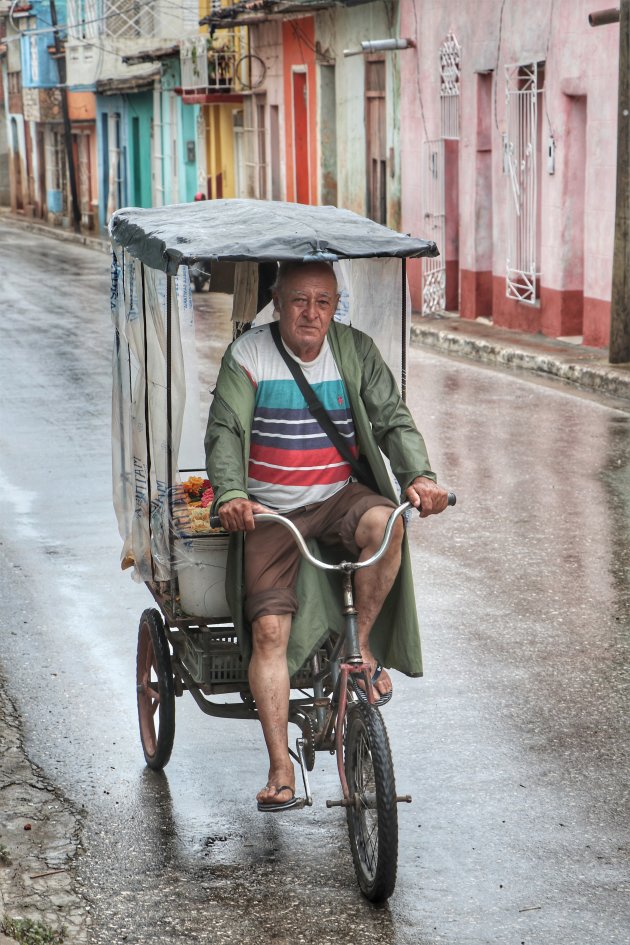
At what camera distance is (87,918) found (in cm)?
449

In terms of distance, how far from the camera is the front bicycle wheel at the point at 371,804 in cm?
439

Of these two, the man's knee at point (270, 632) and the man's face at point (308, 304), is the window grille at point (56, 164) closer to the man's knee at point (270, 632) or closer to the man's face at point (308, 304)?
the man's face at point (308, 304)

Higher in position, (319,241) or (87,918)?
(319,241)

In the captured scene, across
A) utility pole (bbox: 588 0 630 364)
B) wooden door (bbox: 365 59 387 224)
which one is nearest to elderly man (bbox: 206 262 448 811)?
utility pole (bbox: 588 0 630 364)

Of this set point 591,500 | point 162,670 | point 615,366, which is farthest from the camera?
point 615,366

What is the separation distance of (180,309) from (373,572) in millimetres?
1093

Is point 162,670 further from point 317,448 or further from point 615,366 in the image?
point 615,366

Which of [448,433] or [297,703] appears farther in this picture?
[448,433]

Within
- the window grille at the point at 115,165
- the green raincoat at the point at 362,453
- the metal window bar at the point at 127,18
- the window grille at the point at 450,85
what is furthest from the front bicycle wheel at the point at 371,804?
the window grille at the point at 115,165

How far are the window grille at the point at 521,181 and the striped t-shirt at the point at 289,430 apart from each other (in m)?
13.7

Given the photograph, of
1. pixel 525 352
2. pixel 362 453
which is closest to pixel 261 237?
pixel 362 453

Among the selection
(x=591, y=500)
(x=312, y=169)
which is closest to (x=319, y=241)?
(x=591, y=500)

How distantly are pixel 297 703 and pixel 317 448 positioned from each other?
0.78 metres

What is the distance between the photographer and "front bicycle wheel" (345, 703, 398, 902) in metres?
4.39
